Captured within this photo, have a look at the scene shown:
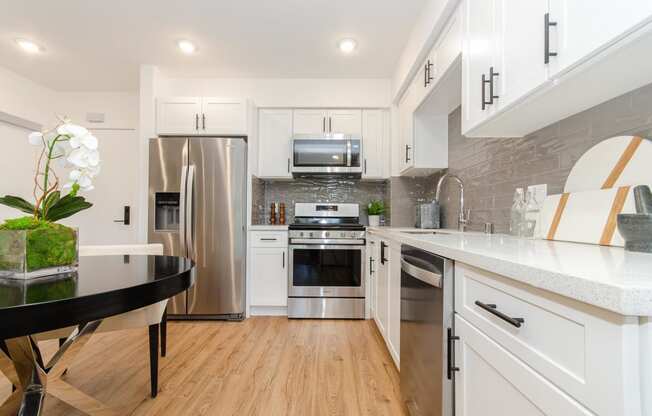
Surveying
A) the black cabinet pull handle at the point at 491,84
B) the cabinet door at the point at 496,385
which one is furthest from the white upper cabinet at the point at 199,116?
the cabinet door at the point at 496,385

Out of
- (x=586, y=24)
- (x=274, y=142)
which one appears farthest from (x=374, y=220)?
(x=586, y=24)

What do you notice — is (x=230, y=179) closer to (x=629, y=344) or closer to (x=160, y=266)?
(x=160, y=266)

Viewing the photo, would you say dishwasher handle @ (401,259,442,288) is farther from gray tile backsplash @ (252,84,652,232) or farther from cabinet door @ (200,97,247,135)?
cabinet door @ (200,97,247,135)

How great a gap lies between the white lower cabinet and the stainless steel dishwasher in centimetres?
174

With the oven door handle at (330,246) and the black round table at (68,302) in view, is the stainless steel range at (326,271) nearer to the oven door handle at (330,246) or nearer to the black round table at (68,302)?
the oven door handle at (330,246)

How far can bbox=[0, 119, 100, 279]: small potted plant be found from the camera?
98cm

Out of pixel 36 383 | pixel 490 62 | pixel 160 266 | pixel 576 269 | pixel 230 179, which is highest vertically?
pixel 490 62

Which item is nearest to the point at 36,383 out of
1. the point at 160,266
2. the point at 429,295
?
the point at 160,266

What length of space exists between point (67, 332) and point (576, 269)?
1973 mm

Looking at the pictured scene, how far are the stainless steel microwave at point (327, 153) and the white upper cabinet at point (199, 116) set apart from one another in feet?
1.94

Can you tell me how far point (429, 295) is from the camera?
1223 millimetres

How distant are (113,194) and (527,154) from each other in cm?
425

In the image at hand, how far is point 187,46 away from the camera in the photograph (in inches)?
110

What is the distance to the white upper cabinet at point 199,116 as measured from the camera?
318 centimetres
